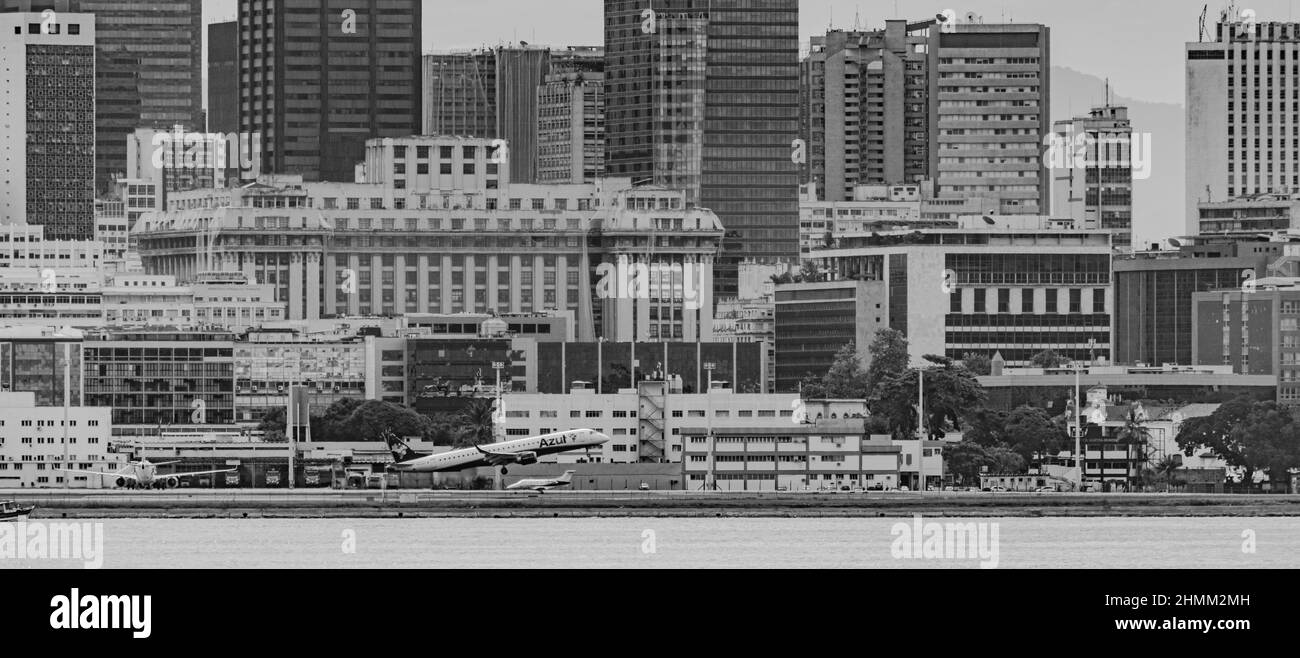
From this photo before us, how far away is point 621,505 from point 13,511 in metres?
22.9

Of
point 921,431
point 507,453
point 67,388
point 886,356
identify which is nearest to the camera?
point 507,453

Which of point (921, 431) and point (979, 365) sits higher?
point (979, 365)

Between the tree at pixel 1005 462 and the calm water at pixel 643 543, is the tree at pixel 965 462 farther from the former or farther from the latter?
the calm water at pixel 643 543

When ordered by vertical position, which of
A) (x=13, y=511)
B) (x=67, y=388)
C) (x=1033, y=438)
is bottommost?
(x=1033, y=438)

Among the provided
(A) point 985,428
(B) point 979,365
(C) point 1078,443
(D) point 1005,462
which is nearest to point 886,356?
(B) point 979,365

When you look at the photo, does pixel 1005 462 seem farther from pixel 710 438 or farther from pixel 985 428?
pixel 710 438

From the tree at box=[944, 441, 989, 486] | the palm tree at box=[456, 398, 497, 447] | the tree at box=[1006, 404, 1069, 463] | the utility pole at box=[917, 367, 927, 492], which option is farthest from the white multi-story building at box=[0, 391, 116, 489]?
the tree at box=[1006, 404, 1069, 463]

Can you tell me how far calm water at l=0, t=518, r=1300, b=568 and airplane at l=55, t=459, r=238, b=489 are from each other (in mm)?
28346

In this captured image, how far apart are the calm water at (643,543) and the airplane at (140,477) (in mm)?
28346

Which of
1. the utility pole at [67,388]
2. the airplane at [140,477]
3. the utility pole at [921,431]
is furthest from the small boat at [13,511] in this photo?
the utility pole at [921,431]

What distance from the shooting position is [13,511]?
94.6 metres

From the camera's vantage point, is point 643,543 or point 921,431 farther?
point 921,431
